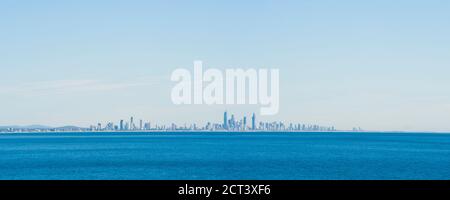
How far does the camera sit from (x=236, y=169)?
4812cm

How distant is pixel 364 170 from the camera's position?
47594 millimetres

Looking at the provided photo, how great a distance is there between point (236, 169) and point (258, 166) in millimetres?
3173

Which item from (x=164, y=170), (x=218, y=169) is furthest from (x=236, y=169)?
(x=164, y=170)
